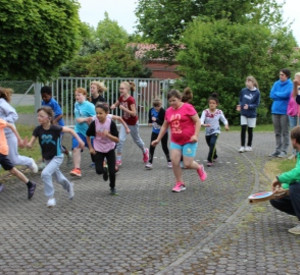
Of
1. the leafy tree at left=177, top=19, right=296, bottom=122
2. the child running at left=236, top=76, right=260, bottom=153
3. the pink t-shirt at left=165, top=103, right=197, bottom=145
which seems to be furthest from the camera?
the leafy tree at left=177, top=19, right=296, bottom=122

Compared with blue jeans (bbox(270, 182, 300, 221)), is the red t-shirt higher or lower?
higher

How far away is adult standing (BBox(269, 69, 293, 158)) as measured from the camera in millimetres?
11477

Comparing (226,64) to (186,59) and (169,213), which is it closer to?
(186,59)

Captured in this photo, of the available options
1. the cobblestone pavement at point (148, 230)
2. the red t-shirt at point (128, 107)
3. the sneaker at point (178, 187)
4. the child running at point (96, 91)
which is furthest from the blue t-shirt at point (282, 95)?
the sneaker at point (178, 187)

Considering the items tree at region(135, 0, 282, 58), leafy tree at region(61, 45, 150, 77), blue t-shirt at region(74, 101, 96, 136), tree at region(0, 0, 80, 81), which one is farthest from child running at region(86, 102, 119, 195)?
tree at region(135, 0, 282, 58)

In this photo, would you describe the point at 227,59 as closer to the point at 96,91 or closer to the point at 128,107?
the point at 96,91

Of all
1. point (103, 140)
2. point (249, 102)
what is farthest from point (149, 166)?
point (249, 102)

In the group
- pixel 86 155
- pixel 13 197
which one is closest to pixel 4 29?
pixel 86 155

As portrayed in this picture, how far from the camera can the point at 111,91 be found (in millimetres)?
20578

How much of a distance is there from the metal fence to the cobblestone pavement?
10.1m

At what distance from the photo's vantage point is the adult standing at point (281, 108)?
37.7ft

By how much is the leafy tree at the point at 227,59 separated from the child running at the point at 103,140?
12.4 m

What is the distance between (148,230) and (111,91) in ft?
49.0

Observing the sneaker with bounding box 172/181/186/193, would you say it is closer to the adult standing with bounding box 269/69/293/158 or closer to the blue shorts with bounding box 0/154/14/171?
the blue shorts with bounding box 0/154/14/171
